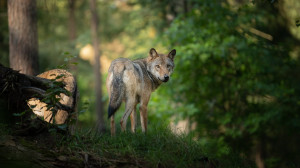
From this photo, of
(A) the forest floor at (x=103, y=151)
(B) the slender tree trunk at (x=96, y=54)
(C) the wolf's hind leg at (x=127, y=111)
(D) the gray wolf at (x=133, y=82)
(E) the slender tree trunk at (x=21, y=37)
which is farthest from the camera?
(B) the slender tree trunk at (x=96, y=54)

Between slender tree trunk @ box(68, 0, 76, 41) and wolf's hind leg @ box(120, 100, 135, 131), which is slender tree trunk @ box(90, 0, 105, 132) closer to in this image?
slender tree trunk @ box(68, 0, 76, 41)

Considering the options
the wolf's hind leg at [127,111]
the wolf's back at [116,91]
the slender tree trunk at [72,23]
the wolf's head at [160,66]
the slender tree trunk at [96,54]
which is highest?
the slender tree trunk at [72,23]

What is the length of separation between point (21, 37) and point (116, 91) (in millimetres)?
2915

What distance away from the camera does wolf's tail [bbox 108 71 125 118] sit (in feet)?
19.7

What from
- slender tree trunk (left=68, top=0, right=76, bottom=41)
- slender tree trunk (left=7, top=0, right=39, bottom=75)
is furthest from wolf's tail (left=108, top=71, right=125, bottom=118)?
slender tree trunk (left=68, top=0, right=76, bottom=41)

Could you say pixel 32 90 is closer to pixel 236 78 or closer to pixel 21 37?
pixel 21 37

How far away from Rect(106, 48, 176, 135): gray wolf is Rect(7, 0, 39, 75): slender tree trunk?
208cm

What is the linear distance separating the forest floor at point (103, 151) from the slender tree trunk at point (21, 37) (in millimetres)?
3082

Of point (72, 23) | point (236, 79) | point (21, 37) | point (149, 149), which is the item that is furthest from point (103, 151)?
point (72, 23)

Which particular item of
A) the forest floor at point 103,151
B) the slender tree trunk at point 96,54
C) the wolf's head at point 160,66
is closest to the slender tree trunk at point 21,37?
the wolf's head at point 160,66

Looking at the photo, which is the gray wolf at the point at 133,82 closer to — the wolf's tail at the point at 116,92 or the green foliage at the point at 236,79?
the wolf's tail at the point at 116,92

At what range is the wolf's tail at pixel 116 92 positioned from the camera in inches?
237

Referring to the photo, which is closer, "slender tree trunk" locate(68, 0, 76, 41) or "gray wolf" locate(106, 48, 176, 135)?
"gray wolf" locate(106, 48, 176, 135)

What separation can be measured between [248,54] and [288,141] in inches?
168
